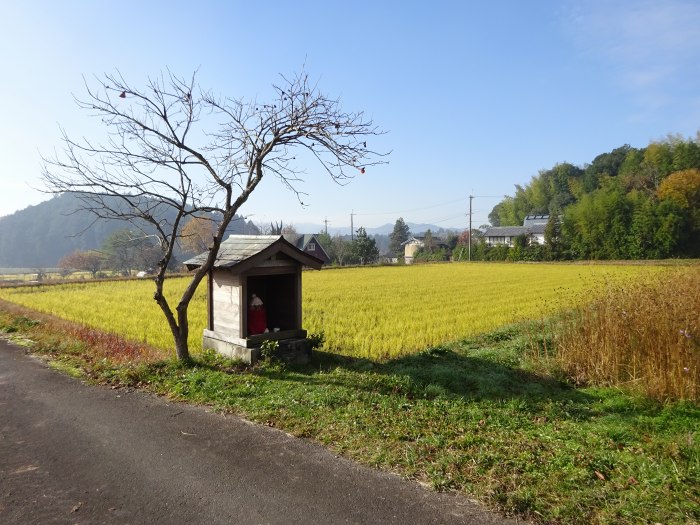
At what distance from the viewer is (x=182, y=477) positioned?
3990 millimetres

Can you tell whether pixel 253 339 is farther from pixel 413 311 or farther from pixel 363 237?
pixel 363 237

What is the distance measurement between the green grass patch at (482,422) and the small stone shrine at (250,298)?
0.41 m

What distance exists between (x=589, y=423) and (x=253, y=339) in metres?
4.91

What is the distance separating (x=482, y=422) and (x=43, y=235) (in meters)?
138

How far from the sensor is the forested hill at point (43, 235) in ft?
372

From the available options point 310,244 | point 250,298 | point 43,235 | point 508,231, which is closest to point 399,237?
point 508,231

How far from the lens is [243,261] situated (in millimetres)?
7457

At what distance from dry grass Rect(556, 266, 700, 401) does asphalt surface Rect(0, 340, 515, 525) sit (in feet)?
13.0

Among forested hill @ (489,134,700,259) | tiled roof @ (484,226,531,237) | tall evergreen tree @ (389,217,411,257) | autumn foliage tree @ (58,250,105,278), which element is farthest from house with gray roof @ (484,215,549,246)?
autumn foliage tree @ (58,250,105,278)

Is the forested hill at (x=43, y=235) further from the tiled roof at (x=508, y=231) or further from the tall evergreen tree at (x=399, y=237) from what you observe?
the tiled roof at (x=508, y=231)

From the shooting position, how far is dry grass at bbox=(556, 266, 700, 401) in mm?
5887

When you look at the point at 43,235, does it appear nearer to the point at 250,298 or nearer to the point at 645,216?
the point at 645,216

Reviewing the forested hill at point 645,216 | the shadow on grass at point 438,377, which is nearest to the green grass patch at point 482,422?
the shadow on grass at point 438,377

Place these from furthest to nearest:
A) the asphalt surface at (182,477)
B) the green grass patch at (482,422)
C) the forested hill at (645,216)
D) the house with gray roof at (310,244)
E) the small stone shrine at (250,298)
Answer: the house with gray roof at (310,244) → the forested hill at (645,216) → the small stone shrine at (250,298) → the green grass patch at (482,422) → the asphalt surface at (182,477)
